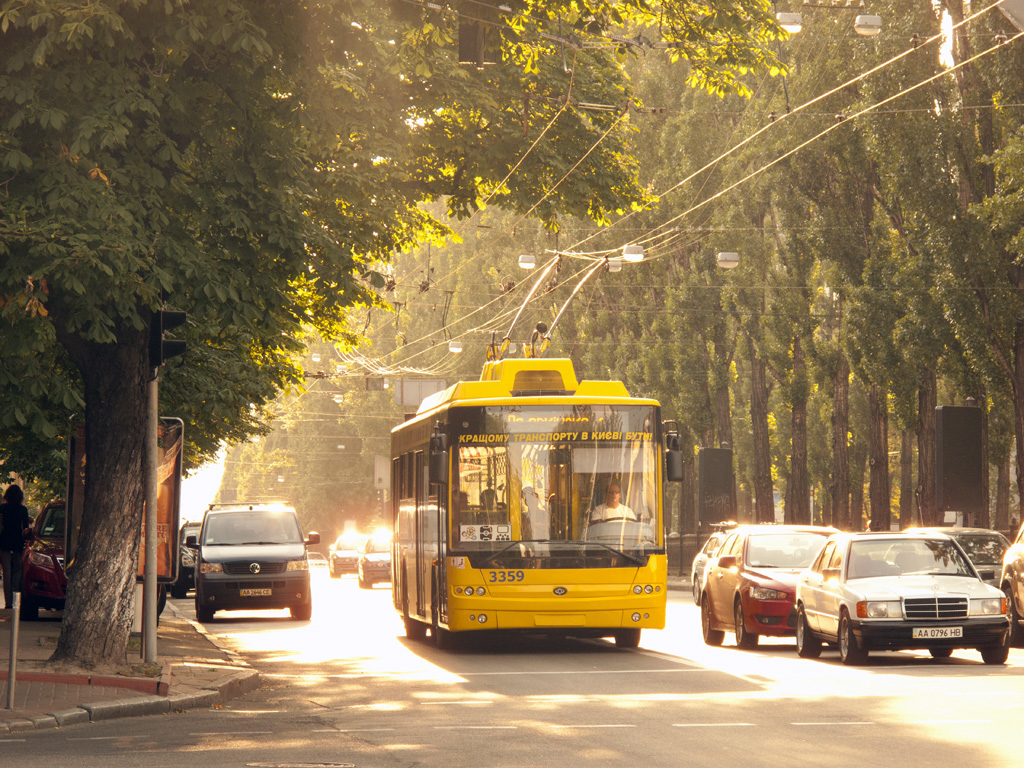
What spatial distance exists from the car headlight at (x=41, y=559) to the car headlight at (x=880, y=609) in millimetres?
15693

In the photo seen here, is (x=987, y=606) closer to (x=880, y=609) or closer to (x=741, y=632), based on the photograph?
(x=880, y=609)

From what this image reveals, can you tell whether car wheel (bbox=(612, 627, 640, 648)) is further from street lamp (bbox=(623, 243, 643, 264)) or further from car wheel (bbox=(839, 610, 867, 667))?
street lamp (bbox=(623, 243, 643, 264))

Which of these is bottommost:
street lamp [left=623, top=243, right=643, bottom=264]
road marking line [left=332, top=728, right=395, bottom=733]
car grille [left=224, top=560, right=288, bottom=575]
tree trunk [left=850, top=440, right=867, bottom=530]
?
road marking line [left=332, top=728, right=395, bottom=733]

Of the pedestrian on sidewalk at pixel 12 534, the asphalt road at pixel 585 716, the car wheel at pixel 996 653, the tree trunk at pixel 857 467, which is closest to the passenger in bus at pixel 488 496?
the asphalt road at pixel 585 716

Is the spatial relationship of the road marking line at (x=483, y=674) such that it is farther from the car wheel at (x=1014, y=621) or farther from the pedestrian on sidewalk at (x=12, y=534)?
the pedestrian on sidewalk at (x=12, y=534)

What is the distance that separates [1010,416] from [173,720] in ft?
115

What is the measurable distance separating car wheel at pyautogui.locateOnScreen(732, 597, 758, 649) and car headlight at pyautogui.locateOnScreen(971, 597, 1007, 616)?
370cm

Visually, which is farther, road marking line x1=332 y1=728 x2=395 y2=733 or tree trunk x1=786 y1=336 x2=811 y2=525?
tree trunk x1=786 y1=336 x2=811 y2=525

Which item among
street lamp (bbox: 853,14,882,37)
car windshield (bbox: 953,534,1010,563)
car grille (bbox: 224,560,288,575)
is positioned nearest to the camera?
car windshield (bbox: 953,534,1010,563)

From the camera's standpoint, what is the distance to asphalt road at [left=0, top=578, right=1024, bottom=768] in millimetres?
10180

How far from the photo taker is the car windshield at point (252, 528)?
30125 mm

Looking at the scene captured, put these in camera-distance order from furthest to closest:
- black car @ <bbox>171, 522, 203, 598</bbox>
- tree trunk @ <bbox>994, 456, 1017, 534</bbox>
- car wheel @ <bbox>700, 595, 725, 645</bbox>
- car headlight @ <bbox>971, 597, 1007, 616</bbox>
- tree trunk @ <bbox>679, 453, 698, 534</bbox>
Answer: tree trunk @ <bbox>679, 453, 698, 534</bbox>, tree trunk @ <bbox>994, 456, 1017, 534</bbox>, black car @ <bbox>171, 522, 203, 598</bbox>, car wheel @ <bbox>700, 595, 725, 645</bbox>, car headlight @ <bbox>971, 597, 1007, 616</bbox>

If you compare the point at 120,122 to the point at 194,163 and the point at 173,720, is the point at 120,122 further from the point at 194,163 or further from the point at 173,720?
the point at 173,720

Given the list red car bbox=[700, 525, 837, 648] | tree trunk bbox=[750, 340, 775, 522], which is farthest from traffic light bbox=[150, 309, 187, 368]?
tree trunk bbox=[750, 340, 775, 522]
